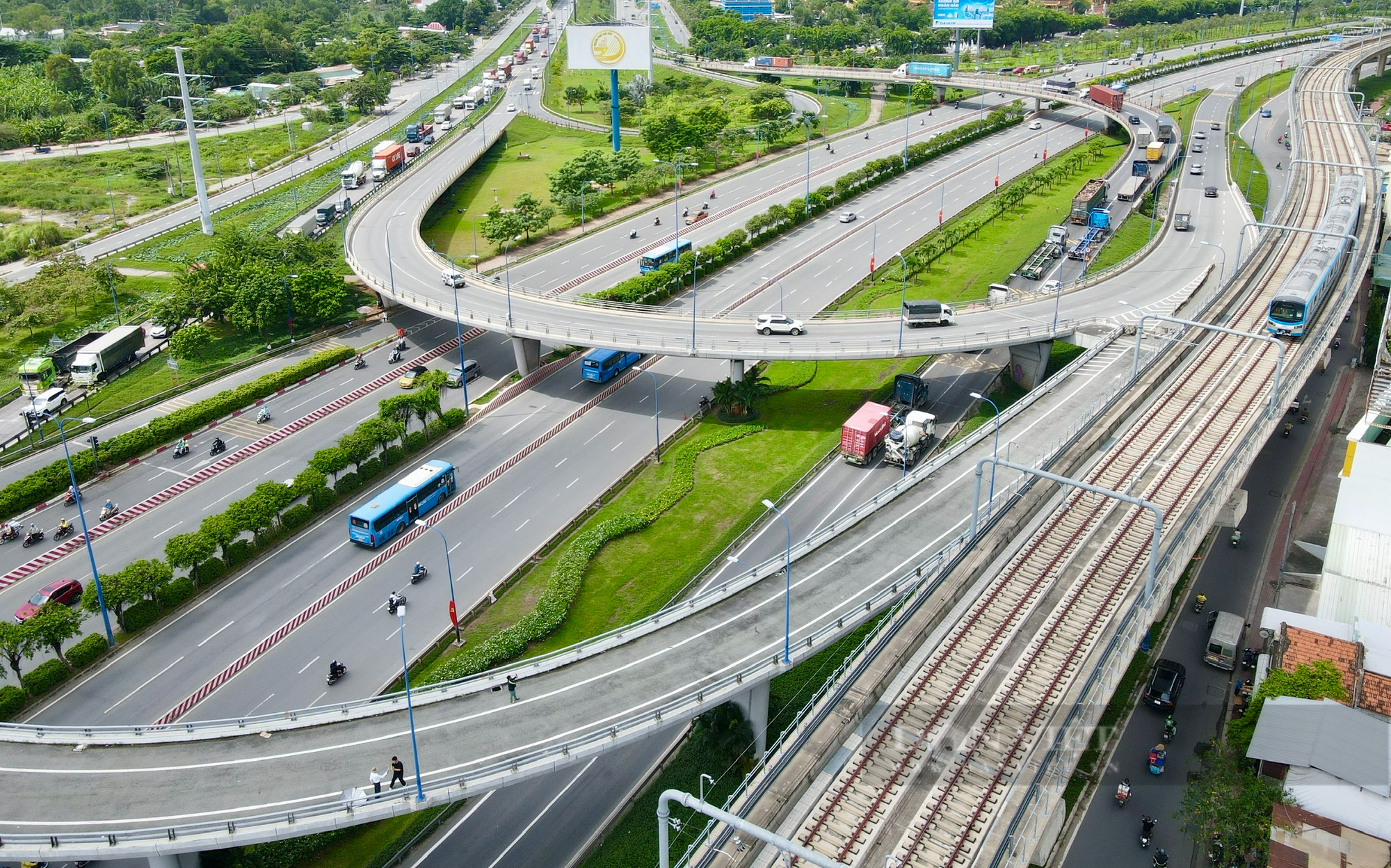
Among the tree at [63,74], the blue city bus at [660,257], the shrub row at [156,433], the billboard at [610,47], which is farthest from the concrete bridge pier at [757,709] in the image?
the tree at [63,74]

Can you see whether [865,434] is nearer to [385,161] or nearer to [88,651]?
[88,651]

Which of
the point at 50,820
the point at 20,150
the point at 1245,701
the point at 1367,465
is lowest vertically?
the point at 1245,701

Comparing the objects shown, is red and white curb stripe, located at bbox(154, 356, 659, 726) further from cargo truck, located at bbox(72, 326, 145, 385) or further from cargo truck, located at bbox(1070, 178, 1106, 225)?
cargo truck, located at bbox(1070, 178, 1106, 225)

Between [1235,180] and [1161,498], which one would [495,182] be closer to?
[1235,180]

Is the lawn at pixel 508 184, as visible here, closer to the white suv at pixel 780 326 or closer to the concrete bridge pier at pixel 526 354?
the concrete bridge pier at pixel 526 354

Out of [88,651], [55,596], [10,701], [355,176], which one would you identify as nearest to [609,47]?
[355,176]

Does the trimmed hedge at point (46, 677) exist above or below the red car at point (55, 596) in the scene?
below

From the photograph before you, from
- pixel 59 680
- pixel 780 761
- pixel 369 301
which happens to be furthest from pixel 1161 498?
pixel 369 301
